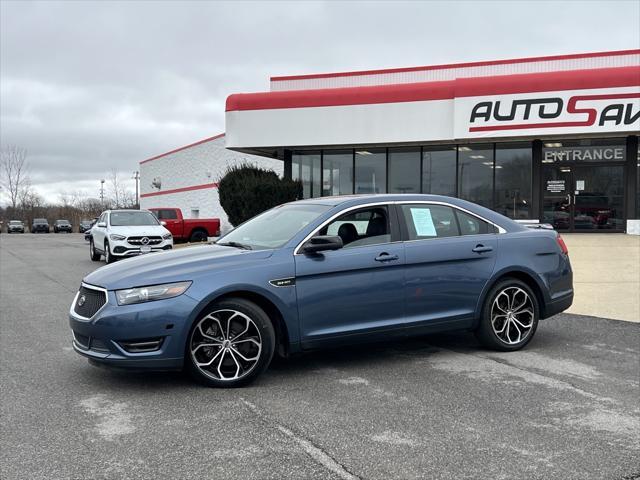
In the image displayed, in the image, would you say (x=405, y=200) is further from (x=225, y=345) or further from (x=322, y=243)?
(x=225, y=345)

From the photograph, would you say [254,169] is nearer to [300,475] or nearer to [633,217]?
[633,217]

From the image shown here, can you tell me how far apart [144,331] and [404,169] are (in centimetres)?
1878

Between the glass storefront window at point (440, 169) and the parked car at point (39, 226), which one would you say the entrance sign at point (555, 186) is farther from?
the parked car at point (39, 226)

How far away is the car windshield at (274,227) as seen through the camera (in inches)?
223

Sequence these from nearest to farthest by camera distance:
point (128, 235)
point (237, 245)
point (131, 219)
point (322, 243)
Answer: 1. point (322, 243)
2. point (237, 245)
3. point (128, 235)
4. point (131, 219)

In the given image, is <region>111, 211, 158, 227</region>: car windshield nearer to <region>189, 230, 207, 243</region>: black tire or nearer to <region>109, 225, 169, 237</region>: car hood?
<region>109, 225, 169, 237</region>: car hood

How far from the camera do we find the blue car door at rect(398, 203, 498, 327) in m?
5.77

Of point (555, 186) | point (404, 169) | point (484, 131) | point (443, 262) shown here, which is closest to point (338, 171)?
point (404, 169)

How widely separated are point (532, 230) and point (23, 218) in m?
88.0

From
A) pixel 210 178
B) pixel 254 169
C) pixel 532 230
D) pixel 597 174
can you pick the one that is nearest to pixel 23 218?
pixel 210 178

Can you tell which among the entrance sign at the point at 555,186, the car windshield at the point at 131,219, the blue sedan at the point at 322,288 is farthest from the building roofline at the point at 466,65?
the blue sedan at the point at 322,288

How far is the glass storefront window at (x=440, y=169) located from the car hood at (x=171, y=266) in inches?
688

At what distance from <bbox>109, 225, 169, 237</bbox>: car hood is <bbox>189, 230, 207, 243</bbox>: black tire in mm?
6925

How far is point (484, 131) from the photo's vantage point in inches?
781
